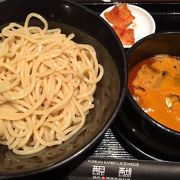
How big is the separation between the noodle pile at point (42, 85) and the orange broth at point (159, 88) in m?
0.26

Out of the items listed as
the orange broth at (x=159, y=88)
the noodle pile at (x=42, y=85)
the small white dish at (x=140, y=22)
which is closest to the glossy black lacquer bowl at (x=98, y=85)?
the noodle pile at (x=42, y=85)

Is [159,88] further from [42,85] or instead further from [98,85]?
[42,85]

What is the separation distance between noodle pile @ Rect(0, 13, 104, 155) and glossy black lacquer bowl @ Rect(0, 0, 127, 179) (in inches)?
1.4

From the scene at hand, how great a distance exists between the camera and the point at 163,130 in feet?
4.84

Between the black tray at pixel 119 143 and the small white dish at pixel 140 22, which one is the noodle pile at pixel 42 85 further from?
the small white dish at pixel 140 22

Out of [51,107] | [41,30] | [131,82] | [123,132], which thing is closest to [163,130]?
[123,132]

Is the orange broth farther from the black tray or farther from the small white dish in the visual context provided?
the small white dish

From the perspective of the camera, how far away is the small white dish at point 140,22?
84.9 inches

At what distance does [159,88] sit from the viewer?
5.69 ft

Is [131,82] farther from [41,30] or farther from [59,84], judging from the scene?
[41,30]

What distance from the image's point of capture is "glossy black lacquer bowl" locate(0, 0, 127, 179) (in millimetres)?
1298

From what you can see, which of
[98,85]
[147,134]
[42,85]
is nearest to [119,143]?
[147,134]

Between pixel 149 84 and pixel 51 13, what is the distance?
0.62m

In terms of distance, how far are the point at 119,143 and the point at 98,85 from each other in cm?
31
